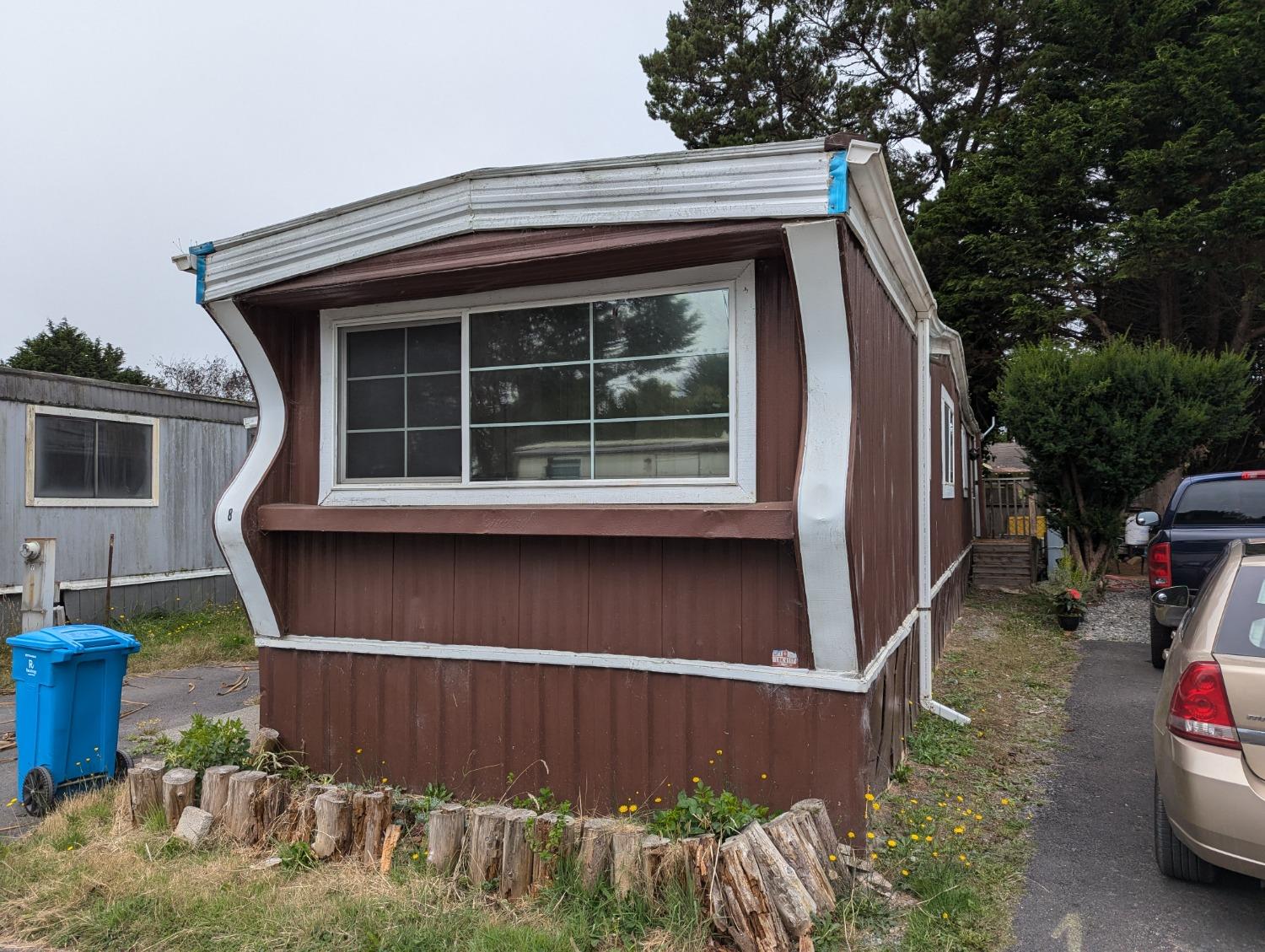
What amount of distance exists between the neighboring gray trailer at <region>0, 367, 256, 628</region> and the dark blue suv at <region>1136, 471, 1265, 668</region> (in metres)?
11.3

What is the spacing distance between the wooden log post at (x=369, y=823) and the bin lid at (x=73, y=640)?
1908mm

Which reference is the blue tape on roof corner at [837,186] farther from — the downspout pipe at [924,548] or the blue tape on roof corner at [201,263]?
the blue tape on roof corner at [201,263]

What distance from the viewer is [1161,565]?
7320 millimetres

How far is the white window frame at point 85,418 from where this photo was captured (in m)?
9.16

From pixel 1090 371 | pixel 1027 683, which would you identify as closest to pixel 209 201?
pixel 1090 371

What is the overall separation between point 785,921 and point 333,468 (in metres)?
3.30

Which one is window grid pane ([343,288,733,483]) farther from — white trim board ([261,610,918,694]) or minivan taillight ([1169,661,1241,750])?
minivan taillight ([1169,661,1241,750])

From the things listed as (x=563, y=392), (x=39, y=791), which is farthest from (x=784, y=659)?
(x=39, y=791)

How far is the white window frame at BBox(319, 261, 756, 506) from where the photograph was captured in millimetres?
3795

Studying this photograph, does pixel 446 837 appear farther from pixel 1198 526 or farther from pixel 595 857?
pixel 1198 526

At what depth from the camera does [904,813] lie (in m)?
4.00

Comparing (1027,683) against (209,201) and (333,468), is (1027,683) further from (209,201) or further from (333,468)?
(209,201)

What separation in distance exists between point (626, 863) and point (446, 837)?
83 centimetres

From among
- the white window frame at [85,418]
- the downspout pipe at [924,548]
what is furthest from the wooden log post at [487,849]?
the white window frame at [85,418]
